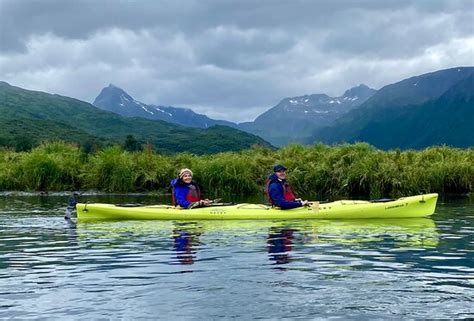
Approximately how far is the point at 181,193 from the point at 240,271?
900cm

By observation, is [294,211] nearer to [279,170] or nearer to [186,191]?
[279,170]

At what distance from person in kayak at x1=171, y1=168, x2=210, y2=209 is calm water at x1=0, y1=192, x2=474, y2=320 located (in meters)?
1.80

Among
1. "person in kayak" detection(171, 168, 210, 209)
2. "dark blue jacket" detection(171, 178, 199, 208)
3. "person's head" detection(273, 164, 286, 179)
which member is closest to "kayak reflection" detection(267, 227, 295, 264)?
"person's head" detection(273, 164, 286, 179)

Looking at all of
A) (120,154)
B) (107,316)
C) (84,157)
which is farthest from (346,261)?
(84,157)

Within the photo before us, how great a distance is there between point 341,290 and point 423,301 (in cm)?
107

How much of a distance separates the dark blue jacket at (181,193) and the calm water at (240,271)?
187 centimetres

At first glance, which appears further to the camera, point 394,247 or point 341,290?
point 394,247

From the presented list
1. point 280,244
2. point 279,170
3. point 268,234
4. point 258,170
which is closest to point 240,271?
point 280,244

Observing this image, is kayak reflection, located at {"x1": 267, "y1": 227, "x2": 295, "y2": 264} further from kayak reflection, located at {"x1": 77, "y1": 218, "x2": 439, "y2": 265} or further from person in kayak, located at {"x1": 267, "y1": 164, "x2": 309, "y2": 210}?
person in kayak, located at {"x1": 267, "y1": 164, "x2": 309, "y2": 210}

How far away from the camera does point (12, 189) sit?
32938 mm

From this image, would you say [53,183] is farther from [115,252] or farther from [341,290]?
[341,290]

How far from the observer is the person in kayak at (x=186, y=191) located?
18.7m

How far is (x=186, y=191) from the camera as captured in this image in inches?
753

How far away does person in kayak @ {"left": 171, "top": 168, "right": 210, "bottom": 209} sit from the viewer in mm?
18688
